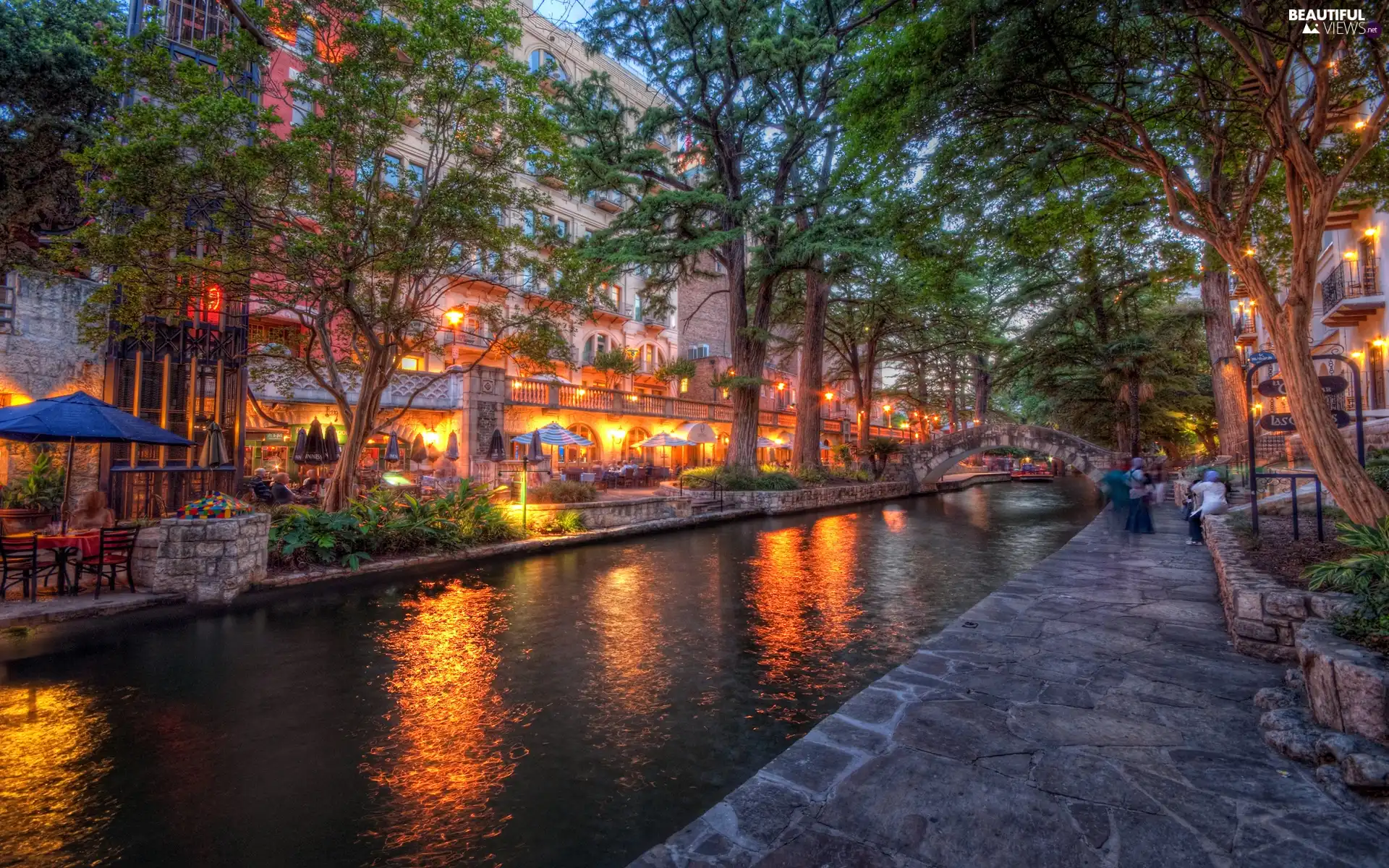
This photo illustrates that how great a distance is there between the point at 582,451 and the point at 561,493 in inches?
498

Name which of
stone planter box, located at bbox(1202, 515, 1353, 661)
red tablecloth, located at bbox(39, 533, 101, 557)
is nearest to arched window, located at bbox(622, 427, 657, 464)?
red tablecloth, located at bbox(39, 533, 101, 557)

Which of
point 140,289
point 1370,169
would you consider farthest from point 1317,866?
point 140,289

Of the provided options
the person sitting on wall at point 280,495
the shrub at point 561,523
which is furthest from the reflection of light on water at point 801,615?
the person sitting on wall at point 280,495

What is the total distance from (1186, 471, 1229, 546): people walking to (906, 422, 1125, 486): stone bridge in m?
18.6

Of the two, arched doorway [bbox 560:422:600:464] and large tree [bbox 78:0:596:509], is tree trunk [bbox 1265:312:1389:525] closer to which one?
large tree [bbox 78:0:596:509]

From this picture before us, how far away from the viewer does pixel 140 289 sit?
9.21 meters

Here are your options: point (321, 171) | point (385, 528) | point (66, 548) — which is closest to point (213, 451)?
point (66, 548)

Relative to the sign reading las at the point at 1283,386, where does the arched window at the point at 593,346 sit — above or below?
above

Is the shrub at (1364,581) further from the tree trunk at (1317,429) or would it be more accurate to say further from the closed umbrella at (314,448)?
the closed umbrella at (314,448)

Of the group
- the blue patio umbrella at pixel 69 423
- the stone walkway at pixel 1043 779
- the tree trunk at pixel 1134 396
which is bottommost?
the stone walkway at pixel 1043 779

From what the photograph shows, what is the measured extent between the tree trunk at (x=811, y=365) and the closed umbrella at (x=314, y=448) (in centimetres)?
1705

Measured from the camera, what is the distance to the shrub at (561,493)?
14.8 meters

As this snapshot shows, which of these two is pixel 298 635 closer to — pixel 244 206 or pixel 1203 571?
pixel 244 206

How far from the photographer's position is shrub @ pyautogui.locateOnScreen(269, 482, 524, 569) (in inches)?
362
